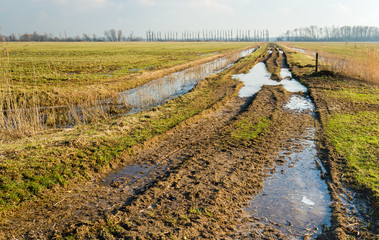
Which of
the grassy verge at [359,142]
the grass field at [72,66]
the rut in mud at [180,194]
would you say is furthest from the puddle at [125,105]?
the grassy verge at [359,142]

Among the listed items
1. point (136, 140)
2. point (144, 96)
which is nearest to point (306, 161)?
point (136, 140)

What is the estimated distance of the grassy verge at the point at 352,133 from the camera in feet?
20.7

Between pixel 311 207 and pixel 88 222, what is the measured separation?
455cm

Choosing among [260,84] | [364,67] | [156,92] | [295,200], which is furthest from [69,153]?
[364,67]

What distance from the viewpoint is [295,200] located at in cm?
593

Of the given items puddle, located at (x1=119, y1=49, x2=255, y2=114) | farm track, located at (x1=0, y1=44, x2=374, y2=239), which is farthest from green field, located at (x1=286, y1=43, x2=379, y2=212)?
puddle, located at (x1=119, y1=49, x2=255, y2=114)

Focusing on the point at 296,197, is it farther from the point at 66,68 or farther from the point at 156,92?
the point at 66,68

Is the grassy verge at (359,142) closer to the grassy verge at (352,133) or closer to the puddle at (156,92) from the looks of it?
the grassy verge at (352,133)

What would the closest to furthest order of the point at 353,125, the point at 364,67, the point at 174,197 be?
the point at 174,197
the point at 353,125
the point at 364,67

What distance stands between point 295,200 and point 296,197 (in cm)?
14

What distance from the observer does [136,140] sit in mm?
9281

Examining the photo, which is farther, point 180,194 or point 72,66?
point 72,66

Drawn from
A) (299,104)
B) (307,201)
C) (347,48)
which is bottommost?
(307,201)

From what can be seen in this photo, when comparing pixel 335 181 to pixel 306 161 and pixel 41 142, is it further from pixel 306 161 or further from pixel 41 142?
pixel 41 142
